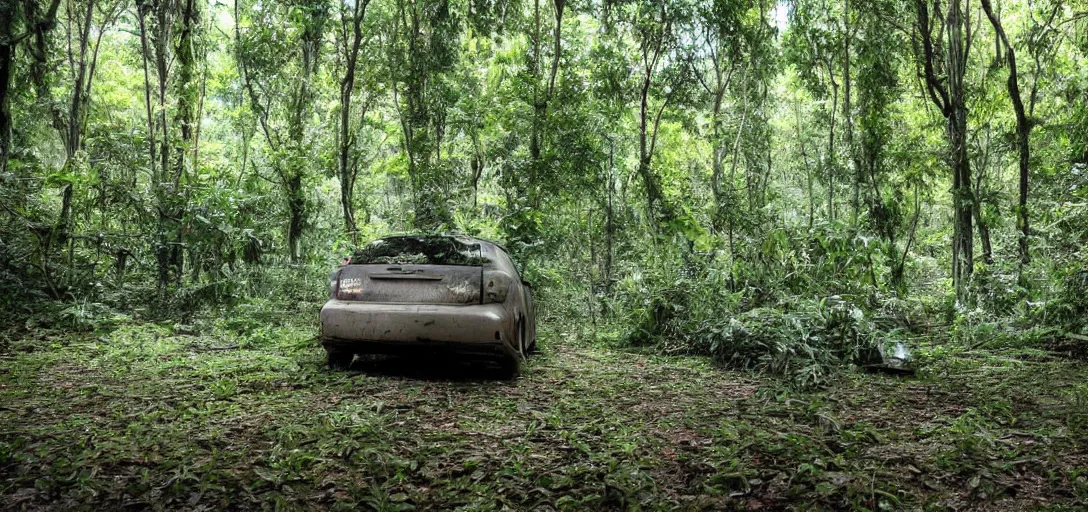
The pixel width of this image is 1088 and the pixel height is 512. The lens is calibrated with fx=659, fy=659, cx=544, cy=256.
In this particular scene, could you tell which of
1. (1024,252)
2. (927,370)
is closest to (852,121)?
(1024,252)

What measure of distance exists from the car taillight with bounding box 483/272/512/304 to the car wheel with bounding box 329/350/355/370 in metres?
1.35

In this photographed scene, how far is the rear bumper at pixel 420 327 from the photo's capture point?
530 cm

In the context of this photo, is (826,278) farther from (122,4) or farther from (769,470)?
(122,4)

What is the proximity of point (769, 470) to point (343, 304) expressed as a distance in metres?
3.67

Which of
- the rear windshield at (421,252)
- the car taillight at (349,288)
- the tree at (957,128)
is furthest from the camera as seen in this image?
the tree at (957,128)

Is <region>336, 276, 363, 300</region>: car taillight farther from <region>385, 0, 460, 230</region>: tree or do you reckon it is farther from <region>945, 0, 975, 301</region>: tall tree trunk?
<region>945, 0, 975, 301</region>: tall tree trunk

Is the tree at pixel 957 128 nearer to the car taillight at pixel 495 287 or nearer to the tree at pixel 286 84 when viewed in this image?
the car taillight at pixel 495 287

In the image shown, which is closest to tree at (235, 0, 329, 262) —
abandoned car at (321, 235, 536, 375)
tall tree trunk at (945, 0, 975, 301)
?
abandoned car at (321, 235, 536, 375)

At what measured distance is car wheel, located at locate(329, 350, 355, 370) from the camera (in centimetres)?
588

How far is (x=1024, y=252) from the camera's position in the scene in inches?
379

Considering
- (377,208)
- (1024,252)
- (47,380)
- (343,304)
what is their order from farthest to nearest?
(377,208) < (1024,252) < (343,304) < (47,380)

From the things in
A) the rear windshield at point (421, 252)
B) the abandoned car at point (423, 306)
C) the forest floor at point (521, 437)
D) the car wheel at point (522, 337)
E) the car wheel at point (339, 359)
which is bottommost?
the forest floor at point (521, 437)

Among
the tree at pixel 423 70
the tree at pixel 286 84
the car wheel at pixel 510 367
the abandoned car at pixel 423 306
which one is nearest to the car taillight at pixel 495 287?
the abandoned car at pixel 423 306

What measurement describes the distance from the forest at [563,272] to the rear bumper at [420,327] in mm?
359
